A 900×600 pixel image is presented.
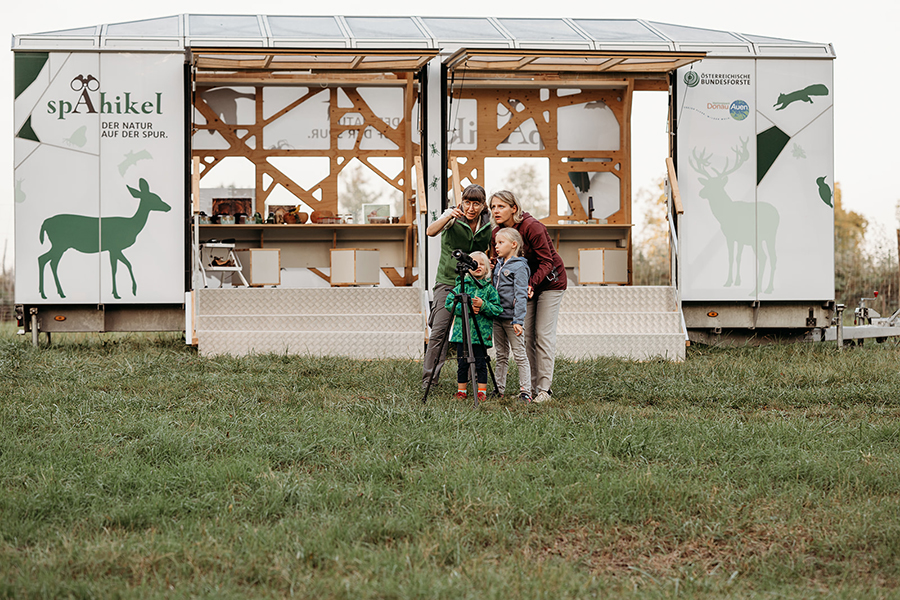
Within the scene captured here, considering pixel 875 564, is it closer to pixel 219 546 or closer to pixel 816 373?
pixel 219 546

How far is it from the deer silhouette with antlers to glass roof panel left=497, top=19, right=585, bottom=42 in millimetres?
2044

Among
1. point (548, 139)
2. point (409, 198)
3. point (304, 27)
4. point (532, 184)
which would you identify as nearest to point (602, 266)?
point (532, 184)

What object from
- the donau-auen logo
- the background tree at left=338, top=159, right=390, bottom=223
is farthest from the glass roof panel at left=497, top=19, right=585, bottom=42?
the donau-auen logo

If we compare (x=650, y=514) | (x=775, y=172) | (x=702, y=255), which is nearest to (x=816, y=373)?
(x=702, y=255)

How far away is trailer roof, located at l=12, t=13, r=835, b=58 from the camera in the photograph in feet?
29.3

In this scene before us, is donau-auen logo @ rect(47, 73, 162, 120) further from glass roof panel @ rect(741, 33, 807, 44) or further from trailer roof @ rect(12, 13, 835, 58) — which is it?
glass roof panel @ rect(741, 33, 807, 44)

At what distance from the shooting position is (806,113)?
949cm

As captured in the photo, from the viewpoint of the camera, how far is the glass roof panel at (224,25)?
934 cm

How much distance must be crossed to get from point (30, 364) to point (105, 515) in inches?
187

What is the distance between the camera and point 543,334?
5898 millimetres

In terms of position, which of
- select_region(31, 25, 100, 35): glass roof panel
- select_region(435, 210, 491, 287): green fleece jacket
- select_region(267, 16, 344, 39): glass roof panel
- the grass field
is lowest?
the grass field

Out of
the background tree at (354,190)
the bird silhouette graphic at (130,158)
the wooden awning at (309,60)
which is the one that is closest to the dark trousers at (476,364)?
the wooden awning at (309,60)

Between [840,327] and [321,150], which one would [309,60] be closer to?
[321,150]

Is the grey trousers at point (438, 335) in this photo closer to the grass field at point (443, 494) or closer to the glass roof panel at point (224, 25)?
the grass field at point (443, 494)
